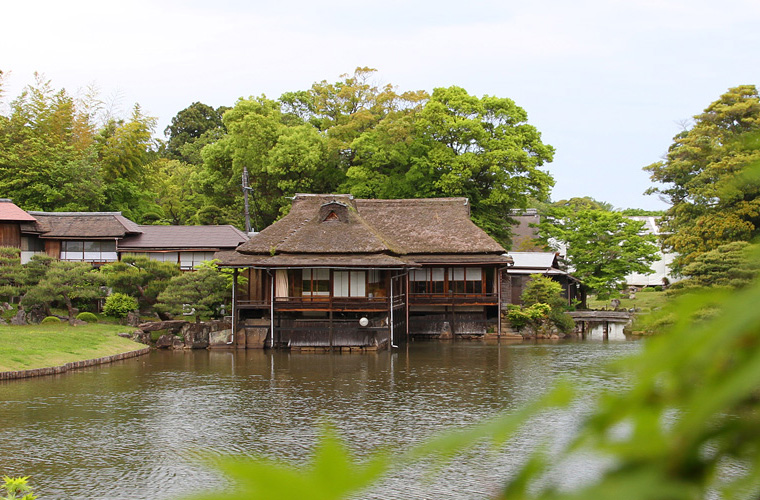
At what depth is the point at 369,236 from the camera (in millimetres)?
23344

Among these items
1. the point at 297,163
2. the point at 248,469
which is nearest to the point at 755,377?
the point at 248,469

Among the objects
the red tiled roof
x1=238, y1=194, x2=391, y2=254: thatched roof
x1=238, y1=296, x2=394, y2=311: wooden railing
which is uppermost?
the red tiled roof

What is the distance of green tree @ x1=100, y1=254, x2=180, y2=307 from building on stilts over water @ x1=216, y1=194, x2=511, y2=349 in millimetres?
2414

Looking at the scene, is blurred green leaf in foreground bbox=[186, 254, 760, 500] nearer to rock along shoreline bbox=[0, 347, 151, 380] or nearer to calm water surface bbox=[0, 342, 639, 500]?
calm water surface bbox=[0, 342, 639, 500]

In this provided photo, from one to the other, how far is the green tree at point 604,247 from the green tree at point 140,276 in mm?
17156

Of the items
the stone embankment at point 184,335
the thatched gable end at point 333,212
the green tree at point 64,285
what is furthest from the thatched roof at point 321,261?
the green tree at point 64,285

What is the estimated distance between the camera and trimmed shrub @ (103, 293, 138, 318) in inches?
931

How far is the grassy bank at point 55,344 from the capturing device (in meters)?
16.6

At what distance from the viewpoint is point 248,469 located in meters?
0.39

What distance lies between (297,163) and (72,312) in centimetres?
1401

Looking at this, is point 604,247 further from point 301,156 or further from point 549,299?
point 301,156

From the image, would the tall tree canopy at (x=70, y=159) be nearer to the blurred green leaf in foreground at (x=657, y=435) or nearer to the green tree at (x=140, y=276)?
the green tree at (x=140, y=276)

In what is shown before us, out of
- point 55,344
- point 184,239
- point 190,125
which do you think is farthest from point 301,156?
point 190,125

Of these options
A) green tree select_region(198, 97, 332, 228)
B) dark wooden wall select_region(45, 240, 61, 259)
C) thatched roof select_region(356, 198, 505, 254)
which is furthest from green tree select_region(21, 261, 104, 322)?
green tree select_region(198, 97, 332, 228)
